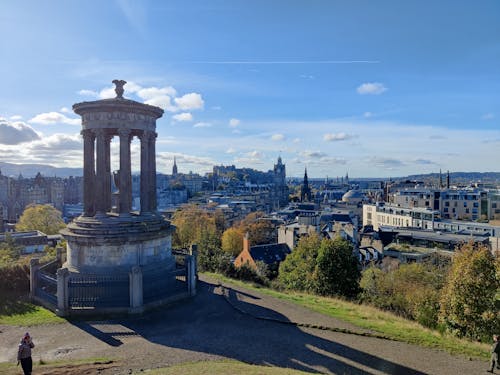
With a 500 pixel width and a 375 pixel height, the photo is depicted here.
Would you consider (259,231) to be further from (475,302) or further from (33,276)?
(33,276)

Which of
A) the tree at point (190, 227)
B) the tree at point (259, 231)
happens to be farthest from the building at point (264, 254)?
the tree at point (259, 231)

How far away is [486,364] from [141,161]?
15.6 metres

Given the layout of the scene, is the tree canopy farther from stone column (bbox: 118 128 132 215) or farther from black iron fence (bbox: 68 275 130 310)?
black iron fence (bbox: 68 275 130 310)

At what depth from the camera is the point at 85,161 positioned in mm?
18875

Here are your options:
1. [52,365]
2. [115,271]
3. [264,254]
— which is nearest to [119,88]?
[115,271]

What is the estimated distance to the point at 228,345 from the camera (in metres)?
12.9

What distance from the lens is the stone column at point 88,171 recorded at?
1881cm

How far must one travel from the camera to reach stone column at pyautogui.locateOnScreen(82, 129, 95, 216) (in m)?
18.8

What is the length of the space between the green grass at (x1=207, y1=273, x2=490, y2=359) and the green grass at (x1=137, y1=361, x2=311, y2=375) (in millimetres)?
4885

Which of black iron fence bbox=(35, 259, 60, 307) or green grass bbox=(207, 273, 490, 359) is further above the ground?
black iron fence bbox=(35, 259, 60, 307)

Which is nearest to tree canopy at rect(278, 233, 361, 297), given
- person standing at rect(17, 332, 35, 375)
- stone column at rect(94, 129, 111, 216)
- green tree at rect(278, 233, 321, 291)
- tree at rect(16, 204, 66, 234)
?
green tree at rect(278, 233, 321, 291)

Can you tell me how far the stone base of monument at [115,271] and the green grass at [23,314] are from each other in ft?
1.13

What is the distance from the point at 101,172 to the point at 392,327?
Result: 45.2ft

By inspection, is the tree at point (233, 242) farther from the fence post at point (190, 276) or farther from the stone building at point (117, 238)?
the fence post at point (190, 276)
